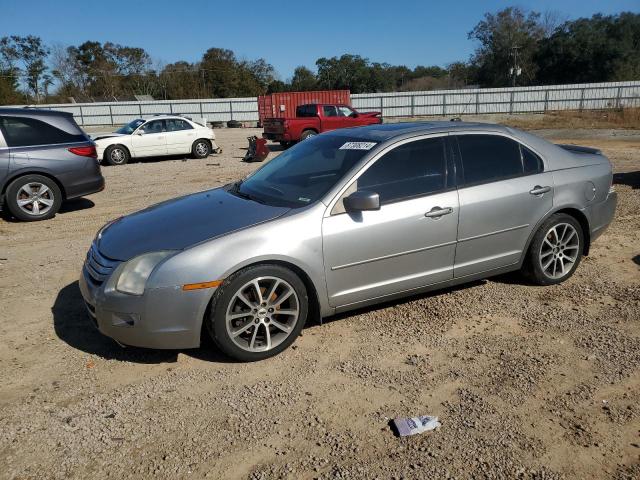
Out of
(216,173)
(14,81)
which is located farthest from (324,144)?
(14,81)

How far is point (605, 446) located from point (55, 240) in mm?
6799

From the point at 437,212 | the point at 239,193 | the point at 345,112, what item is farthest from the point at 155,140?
the point at 437,212

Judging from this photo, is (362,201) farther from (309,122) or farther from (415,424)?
(309,122)

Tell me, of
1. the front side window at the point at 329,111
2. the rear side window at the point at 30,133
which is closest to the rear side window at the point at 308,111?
the front side window at the point at 329,111

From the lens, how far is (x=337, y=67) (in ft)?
257

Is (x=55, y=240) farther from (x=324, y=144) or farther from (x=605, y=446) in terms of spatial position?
(x=605, y=446)

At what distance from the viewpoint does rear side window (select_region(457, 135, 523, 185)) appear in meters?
4.37

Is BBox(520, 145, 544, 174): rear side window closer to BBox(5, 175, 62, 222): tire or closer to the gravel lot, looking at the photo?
the gravel lot

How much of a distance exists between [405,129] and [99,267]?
107 inches

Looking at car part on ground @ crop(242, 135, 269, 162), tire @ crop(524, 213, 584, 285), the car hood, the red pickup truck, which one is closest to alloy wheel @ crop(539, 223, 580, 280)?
tire @ crop(524, 213, 584, 285)

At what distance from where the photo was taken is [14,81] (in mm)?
58562

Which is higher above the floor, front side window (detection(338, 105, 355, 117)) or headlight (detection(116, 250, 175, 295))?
front side window (detection(338, 105, 355, 117))

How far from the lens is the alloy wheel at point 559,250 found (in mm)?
4758

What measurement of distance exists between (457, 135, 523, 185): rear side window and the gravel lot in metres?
1.10
